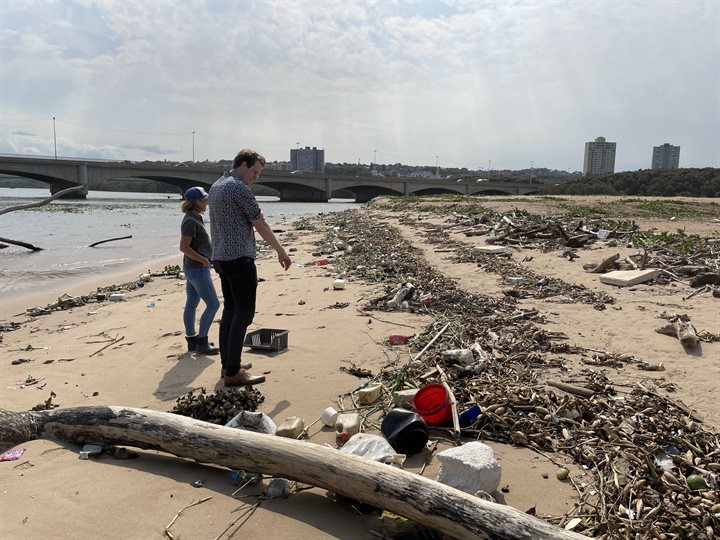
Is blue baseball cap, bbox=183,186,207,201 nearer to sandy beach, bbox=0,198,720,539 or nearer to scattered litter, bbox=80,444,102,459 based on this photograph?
sandy beach, bbox=0,198,720,539

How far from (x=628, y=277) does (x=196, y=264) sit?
651cm

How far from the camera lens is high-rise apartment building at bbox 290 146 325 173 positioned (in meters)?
175

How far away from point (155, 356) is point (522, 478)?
4119 millimetres

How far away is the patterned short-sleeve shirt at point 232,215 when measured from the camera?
4199 millimetres

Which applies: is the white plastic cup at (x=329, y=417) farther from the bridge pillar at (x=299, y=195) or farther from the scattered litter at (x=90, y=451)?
the bridge pillar at (x=299, y=195)

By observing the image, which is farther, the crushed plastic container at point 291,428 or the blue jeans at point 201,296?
the blue jeans at point 201,296

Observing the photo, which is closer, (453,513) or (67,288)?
(453,513)

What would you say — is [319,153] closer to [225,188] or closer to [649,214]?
[649,214]

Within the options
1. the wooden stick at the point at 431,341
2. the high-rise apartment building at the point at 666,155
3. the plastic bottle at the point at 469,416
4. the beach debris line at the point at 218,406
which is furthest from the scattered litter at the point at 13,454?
the high-rise apartment building at the point at 666,155

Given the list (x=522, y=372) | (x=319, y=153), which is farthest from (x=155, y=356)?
(x=319, y=153)

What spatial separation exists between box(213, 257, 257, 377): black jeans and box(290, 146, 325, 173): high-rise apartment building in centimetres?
17086

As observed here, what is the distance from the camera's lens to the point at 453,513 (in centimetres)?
229

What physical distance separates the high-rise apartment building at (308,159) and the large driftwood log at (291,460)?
172 m

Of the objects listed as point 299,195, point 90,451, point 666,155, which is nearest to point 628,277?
point 90,451
